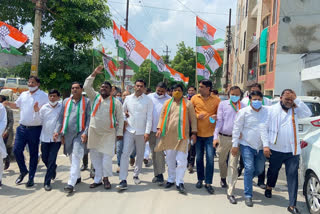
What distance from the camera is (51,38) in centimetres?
1193

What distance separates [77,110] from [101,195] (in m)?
1.52

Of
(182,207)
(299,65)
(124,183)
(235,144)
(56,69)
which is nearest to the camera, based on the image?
(182,207)

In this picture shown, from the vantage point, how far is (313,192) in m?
4.48

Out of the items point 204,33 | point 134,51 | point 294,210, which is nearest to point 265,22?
point 204,33

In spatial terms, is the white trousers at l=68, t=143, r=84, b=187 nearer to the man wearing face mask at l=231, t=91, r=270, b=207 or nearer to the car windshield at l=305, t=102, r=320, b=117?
the man wearing face mask at l=231, t=91, r=270, b=207

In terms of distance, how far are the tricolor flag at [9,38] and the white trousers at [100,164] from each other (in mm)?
4129

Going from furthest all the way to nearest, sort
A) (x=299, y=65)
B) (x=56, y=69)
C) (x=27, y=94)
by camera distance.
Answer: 1. (x=299, y=65)
2. (x=56, y=69)
3. (x=27, y=94)

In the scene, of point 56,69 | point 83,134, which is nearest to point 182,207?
point 83,134

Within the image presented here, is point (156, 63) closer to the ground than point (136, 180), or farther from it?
farther from it

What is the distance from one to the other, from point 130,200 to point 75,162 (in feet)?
3.87

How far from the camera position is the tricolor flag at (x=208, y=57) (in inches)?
451

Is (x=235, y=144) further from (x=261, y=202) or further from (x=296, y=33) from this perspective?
(x=296, y=33)

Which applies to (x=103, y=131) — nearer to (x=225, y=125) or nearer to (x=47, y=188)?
(x=47, y=188)

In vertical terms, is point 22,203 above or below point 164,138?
below
